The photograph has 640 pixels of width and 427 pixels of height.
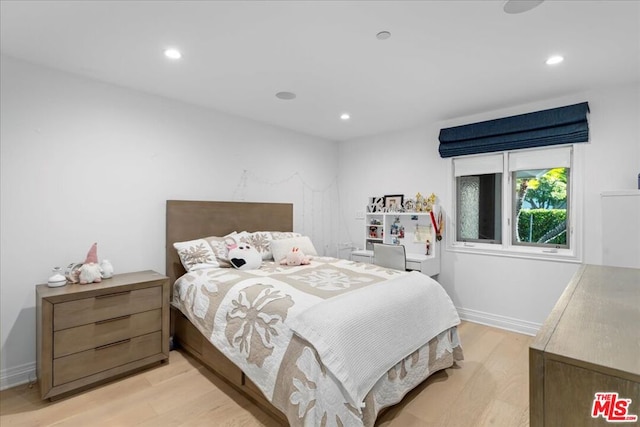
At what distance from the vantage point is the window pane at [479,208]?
11.8 ft

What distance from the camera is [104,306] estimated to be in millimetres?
2316

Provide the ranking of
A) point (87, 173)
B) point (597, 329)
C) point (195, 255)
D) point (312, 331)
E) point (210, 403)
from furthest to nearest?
point (195, 255) < point (87, 173) < point (210, 403) < point (312, 331) < point (597, 329)

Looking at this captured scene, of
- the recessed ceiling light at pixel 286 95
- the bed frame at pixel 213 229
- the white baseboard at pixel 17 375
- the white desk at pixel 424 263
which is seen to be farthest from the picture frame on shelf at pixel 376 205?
the white baseboard at pixel 17 375

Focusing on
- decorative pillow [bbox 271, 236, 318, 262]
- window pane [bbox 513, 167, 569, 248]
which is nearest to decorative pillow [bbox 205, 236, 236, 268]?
decorative pillow [bbox 271, 236, 318, 262]

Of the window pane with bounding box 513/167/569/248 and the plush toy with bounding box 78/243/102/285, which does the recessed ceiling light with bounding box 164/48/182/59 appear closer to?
the plush toy with bounding box 78/243/102/285

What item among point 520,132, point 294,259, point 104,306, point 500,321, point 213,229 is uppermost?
point 520,132

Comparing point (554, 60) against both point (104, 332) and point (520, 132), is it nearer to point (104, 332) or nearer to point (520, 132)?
point (520, 132)

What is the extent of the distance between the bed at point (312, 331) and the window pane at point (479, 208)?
1.56 m

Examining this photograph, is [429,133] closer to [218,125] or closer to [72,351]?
[218,125]

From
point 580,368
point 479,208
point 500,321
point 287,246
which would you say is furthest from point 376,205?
point 580,368

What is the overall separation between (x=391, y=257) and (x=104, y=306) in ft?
8.85

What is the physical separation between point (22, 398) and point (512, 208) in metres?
4.67

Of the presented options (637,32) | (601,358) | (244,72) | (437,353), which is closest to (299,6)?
(244,72)

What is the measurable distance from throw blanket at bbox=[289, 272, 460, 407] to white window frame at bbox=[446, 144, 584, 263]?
155 cm
